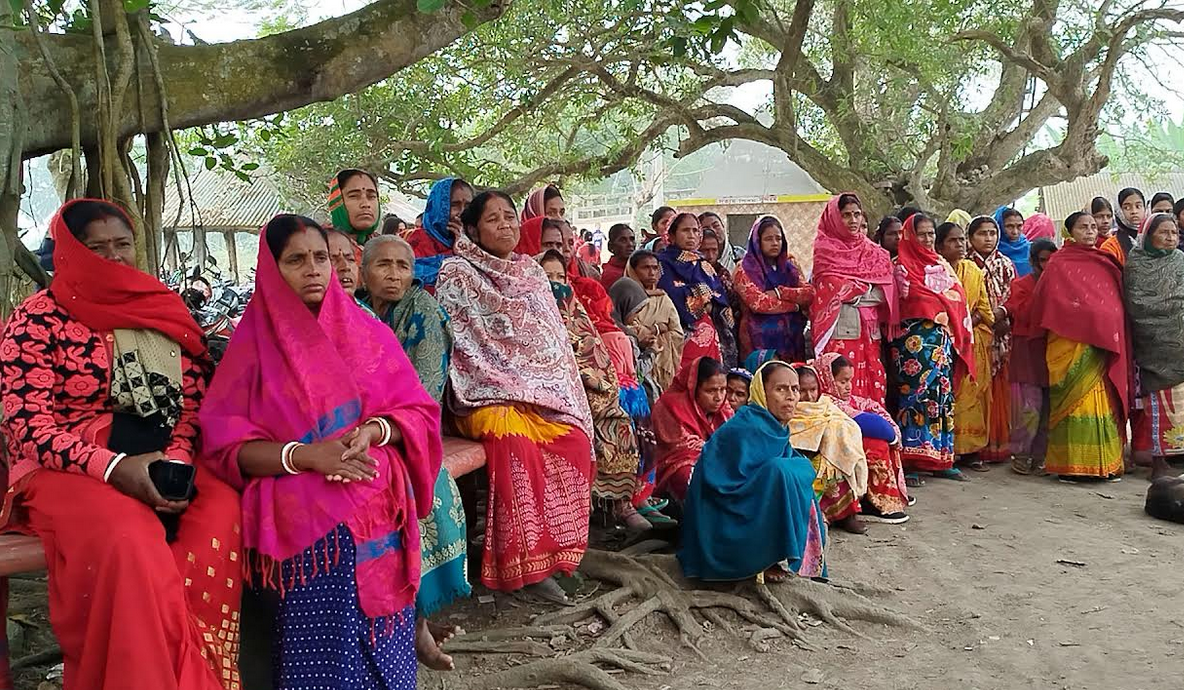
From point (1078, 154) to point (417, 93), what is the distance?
22.3 ft

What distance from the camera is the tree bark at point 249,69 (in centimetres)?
420

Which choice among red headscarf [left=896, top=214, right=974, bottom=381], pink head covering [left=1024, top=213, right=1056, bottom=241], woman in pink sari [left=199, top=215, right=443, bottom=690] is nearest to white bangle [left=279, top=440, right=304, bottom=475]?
woman in pink sari [left=199, top=215, right=443, bottom=690]

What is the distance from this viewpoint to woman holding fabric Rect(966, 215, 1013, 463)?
7688 millimetres

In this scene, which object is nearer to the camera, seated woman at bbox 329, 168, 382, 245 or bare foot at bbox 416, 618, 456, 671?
bare foot at bbox 416, 618, 456, 671

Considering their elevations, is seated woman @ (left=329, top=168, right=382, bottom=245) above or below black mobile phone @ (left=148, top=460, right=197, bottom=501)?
above

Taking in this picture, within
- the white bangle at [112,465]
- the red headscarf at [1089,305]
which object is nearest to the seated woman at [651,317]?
the red headscarf at [1089,305]

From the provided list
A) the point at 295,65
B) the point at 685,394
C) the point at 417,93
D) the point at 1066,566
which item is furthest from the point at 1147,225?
the point at 417,93

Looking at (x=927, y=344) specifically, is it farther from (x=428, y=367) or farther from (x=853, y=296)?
(x=428, y=367)

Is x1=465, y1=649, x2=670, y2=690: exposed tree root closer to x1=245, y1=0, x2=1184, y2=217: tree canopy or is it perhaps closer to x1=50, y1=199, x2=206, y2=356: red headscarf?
x1=50, y1=199, x2=206, y2=356: red headscarf

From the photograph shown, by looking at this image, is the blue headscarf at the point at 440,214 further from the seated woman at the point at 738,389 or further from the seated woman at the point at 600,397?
the seated woman at the point at 738,389

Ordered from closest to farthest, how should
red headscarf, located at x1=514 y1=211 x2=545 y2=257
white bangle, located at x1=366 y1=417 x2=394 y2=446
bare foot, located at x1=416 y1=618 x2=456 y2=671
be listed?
white bangle, located at x1=366 y1=417 x2=394 y2=446, bare foot, located at x1=416 y1=618 x2=456 y2=671, red headscarf, located at x1=514 y1=211 x2=545 y2=257

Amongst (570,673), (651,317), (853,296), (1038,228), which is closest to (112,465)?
(570,673)

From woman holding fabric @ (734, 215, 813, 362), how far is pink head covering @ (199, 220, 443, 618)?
421 centimetres

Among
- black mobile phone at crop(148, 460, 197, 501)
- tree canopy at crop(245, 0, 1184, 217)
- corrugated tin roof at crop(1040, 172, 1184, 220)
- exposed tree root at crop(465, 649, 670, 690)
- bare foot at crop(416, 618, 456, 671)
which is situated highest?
corrugated tin roof at crop(1040, 172, 1184, 220)
